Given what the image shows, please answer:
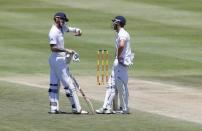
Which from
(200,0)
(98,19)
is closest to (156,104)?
(98,19)

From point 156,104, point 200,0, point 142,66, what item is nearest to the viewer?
point 156,104

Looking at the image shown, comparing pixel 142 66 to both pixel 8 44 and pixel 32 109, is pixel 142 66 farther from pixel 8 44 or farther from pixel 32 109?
pixel 32 109

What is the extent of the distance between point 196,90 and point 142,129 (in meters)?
6.95

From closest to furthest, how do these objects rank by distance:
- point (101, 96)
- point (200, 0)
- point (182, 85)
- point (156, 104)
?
point (156, 104)
point (101, 96)
point (182, 85)
point (200, 0)

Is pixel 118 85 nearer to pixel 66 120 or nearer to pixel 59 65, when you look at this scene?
pixel 59 65

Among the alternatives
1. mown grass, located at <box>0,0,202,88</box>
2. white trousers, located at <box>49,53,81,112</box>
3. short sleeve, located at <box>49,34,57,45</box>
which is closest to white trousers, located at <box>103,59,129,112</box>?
white trousers, located at <box>49,53,81,112</box>

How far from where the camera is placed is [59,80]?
1847 cm

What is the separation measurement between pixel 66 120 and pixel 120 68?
1.91 meters

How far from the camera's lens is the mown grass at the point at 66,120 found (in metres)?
16.2

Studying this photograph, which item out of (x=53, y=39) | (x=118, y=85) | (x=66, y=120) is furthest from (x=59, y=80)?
(x=66, y=120)

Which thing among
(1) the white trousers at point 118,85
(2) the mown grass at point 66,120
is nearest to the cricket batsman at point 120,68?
(1) the white trousers at point 118,85

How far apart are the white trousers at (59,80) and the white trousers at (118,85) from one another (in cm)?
68

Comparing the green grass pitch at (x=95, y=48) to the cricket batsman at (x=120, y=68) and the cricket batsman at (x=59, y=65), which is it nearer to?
the cricket batsman at (x=59, y=65)

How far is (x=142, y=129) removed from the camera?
52.7ft
